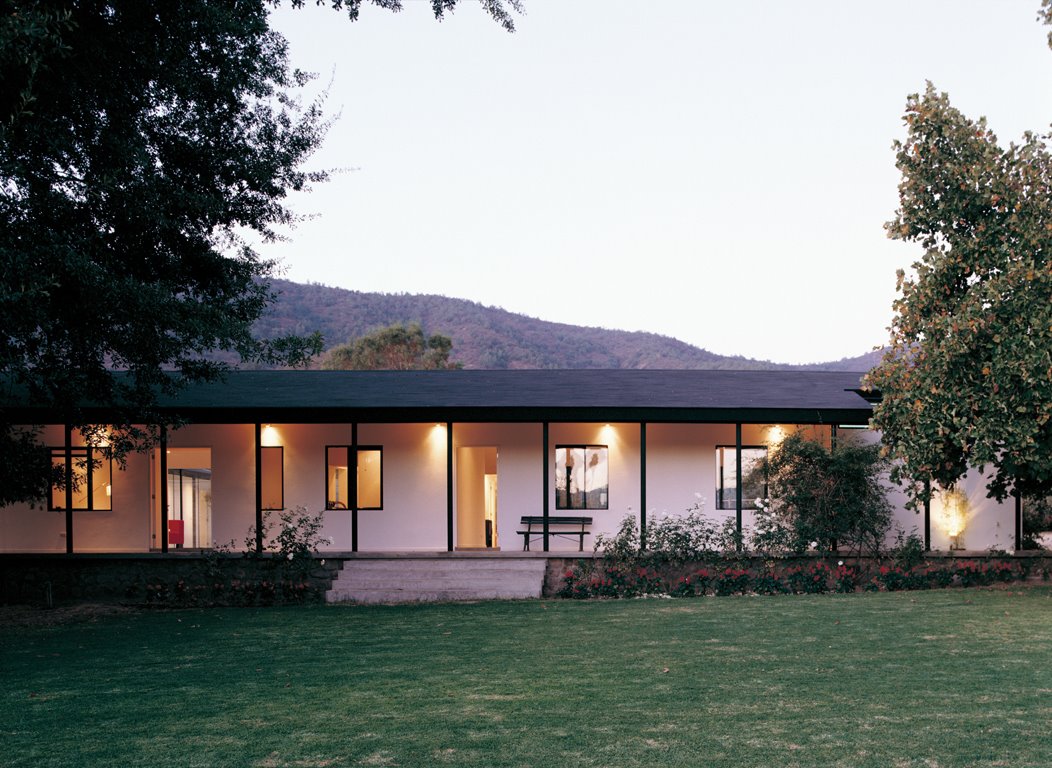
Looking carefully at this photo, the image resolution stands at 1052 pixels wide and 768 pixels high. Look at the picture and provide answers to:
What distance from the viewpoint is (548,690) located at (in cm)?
805

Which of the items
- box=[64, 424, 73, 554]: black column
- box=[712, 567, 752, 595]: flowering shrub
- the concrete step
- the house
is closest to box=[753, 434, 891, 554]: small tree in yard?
box=[712, 567, 752, 595]: flowering shrub

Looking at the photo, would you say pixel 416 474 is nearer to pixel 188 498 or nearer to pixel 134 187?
pixel 188 498

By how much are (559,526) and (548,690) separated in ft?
34.8

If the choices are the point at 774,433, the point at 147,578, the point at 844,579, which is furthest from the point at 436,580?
the point at 774,433

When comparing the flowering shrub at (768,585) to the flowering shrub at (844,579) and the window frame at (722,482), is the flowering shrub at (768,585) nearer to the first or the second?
the flowering shrub at (844,579)

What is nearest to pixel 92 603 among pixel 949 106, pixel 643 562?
pixel 643 562

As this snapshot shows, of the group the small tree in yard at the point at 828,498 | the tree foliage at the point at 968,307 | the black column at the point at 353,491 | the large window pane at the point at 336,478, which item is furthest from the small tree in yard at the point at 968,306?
the large window pane at the point at 336,478

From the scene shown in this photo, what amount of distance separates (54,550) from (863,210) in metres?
21.3

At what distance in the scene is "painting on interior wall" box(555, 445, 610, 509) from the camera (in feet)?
62.0

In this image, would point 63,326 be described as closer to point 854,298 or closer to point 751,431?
point 751,431

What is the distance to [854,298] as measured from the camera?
39281 mm

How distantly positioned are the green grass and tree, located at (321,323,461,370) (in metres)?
47.1

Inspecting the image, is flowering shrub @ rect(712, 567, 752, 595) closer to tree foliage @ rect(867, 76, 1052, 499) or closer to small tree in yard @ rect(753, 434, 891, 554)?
small tree in yard @ rect(753, 434, 891, 554)

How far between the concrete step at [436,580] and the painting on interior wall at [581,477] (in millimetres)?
2589
